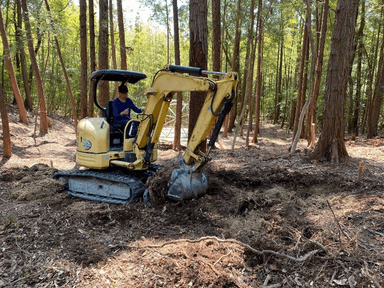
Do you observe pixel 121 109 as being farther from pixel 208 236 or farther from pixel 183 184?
pixel 208 236

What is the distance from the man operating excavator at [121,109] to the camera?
19.5 feet

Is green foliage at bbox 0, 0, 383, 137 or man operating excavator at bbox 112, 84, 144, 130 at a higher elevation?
green foliage at bbox 0, 0, 383, 137

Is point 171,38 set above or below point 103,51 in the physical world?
above

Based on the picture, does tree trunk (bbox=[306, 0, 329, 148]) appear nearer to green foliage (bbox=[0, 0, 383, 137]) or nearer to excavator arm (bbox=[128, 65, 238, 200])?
green foliage (bbox=[0, 0, 383, 137])

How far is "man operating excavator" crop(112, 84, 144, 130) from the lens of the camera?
5953mm

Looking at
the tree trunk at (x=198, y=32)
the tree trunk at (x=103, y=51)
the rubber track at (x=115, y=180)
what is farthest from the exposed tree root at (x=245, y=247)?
the tree trunk at (x=103, y=51)

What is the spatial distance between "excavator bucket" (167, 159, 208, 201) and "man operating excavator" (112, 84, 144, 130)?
1.73 m

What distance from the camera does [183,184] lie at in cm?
493

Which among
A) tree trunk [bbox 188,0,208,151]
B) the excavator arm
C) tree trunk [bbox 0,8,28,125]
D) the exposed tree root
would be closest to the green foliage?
tree trunk [bbox 0,8,28,125]

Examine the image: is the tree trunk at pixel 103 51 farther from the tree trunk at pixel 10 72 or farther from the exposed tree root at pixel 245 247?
the exposed tree root at pixel 245 247

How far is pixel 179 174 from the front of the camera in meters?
4.99

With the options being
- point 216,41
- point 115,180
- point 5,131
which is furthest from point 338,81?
point 5,131

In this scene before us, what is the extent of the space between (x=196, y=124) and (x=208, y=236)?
1875 millimetres

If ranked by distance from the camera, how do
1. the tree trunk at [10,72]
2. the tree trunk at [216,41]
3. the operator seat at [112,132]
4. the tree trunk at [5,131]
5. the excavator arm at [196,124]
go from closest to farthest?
1. the excavator arm at [196,124]
2. the operator seat at [112,132]
3. the tree trunk at [5,131]
4. the tree trunk at [10,72]
5. the tree trunk at [216,41]
